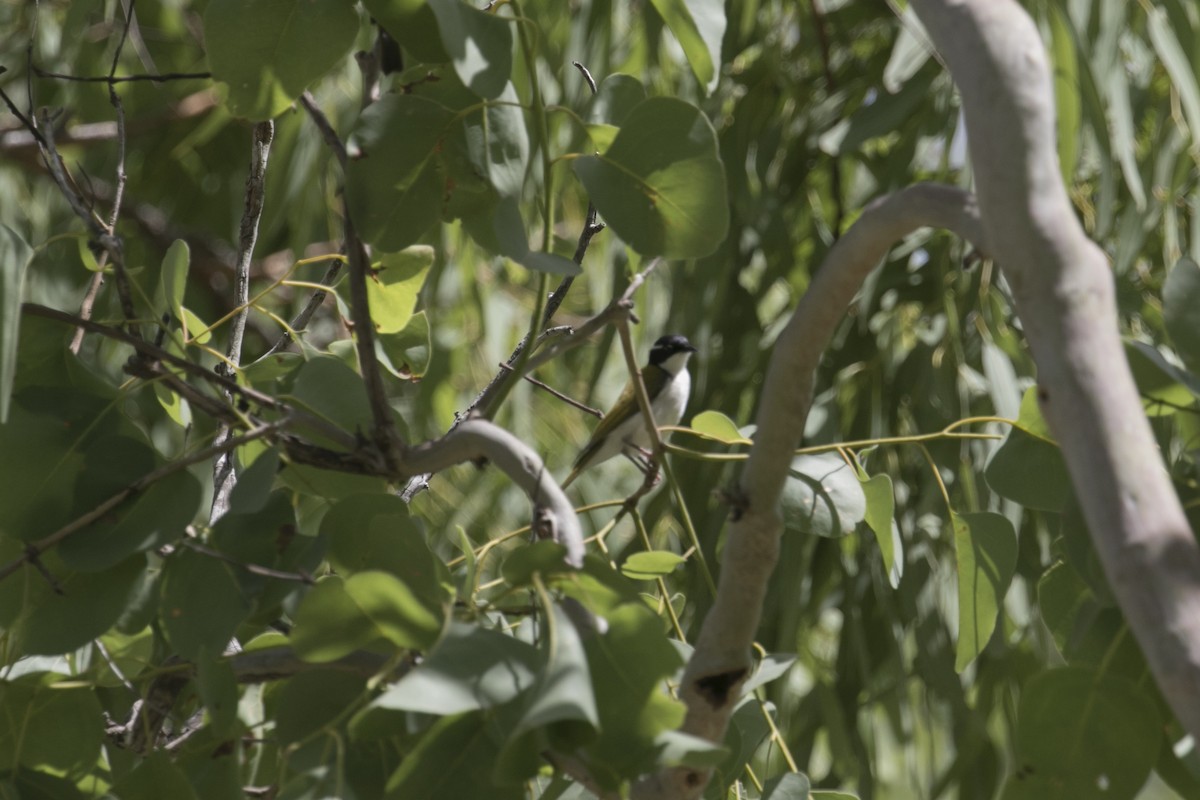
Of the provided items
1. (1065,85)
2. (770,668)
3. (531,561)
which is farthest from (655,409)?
(531,561)

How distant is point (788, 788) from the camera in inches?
36.7

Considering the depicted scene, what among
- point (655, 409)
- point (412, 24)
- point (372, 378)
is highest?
point (412, 24)

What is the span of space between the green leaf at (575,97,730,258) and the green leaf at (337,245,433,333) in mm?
218

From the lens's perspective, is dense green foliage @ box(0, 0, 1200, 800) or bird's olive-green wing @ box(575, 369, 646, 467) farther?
bird's olive-green wing @ box(575, 369, 646, 467)

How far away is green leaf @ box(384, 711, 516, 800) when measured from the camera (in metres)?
0.66

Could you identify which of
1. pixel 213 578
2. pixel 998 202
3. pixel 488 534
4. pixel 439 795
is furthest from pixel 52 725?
pixel 488 534

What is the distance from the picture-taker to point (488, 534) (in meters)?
3.26

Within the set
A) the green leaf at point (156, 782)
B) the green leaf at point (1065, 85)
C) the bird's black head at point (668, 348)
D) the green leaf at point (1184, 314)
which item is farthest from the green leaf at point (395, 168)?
the bird's black head at point (668, 348)

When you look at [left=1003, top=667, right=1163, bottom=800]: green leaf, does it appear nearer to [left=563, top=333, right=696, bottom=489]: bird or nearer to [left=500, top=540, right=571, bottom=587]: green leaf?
[left=500, top=540, right=571, bottom=587]: green leaf

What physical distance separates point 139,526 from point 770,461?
0.38 meters

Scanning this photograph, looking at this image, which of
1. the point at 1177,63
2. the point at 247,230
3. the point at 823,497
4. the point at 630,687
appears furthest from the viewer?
the point at 1177,63

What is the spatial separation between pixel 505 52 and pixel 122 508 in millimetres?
360

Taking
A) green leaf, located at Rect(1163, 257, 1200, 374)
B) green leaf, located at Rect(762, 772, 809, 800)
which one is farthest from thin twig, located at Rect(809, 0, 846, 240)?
green leaf, located at Rect(1163, 257, 1200, 374)

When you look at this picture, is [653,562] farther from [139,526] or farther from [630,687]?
[139,526]
